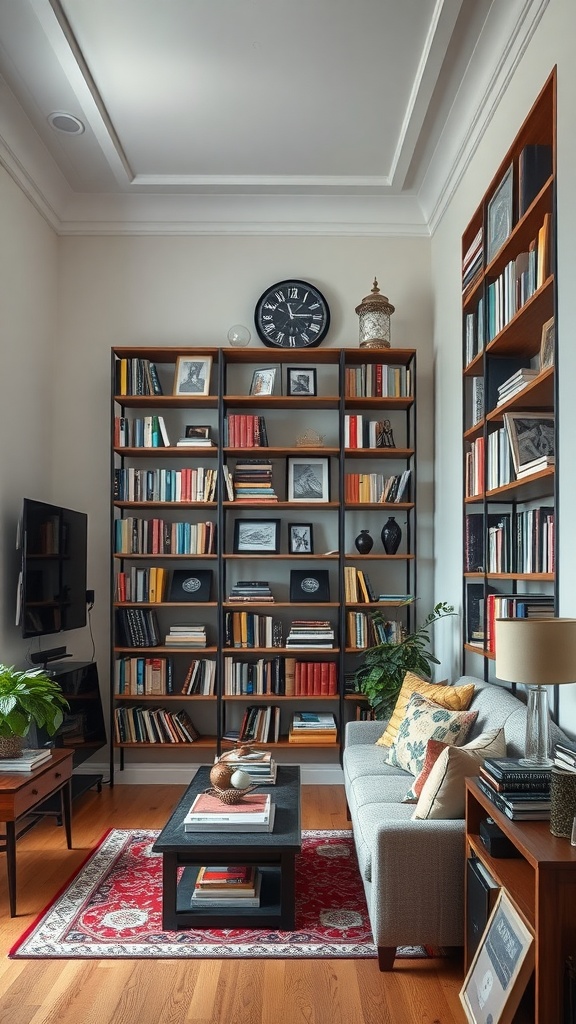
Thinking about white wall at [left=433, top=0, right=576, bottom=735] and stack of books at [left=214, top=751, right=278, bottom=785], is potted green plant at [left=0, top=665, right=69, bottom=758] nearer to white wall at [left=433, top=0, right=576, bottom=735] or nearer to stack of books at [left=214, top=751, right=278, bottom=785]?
stack of books at [left=214, top=751, right=278, bottom=785]

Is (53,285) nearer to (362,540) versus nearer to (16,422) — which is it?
(16,422)

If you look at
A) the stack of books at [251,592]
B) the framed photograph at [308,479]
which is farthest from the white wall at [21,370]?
the framed photograph at [308,479]

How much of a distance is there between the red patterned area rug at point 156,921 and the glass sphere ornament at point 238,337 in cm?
285

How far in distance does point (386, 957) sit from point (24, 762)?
4.99ft

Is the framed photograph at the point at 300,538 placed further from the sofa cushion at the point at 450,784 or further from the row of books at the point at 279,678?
the sofa cushion at the point at 450,784

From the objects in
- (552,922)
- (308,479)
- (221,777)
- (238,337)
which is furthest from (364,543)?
(552,922)

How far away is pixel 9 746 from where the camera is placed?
10.5 feet

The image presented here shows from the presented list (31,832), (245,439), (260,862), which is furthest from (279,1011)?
(245,439)

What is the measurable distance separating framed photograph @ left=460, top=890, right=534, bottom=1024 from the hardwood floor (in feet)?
0.85

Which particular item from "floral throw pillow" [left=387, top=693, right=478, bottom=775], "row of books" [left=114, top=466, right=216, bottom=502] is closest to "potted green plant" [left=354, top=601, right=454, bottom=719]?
"floral throw pillow" [left=387, top=693, right=478, bottom=775]

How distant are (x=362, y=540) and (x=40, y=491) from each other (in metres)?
1.92

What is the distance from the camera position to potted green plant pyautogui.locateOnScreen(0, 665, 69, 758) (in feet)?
10.2

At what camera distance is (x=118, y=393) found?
4848 mm

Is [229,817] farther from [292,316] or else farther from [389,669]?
[292,316]
